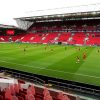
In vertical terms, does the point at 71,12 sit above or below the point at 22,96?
above

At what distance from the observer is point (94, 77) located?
75.7 ft

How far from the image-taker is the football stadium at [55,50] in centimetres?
1991

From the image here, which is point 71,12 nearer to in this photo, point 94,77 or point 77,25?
point 77,25

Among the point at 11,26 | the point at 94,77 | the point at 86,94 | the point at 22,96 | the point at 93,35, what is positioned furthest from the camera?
the point at 11,26

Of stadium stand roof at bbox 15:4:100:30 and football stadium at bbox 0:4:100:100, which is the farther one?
stadium stand roof at bbox 15:4:100:30

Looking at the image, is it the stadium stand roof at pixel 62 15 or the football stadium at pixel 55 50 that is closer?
the football stadium at pixel 55 50

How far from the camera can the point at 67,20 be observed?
8500 centimetres

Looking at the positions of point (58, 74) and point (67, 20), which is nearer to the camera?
point (58, 74)

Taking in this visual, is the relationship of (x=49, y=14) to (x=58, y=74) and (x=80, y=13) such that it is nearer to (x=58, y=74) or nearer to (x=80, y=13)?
(x=80, y=13)

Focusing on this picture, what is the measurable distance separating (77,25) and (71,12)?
14.1m

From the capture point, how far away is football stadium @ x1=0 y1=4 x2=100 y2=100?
19.9 meters

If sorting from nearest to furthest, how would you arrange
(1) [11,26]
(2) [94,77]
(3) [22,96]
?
(3) [22,96], (2) [94,77], (1) [11,26]

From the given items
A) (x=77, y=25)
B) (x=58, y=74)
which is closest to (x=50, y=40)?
(x=77, y=25)

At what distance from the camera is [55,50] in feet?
165
